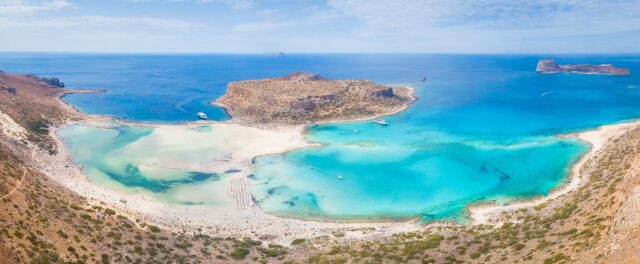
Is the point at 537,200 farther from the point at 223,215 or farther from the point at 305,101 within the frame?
the point at 305,101

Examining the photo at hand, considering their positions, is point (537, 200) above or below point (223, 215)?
above

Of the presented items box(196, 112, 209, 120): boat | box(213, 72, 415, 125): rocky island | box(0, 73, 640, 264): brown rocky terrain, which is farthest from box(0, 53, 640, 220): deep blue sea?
box(0, 73, 640, 264): brown rocky terrain

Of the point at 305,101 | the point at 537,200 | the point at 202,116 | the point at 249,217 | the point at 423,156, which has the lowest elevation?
the point at 249,217

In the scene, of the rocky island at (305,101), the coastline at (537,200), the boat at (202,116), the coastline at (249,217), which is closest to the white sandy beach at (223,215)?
the coastline at (249,217)

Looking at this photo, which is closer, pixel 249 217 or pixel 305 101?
pixel 249 217

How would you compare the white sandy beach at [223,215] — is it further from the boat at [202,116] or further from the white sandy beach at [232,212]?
the boat at [202,116]

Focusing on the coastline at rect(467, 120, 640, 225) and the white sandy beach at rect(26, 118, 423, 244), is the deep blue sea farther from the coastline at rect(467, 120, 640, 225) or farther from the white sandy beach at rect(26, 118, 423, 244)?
the white sandy beach at rect(26, 118, 423, 244)

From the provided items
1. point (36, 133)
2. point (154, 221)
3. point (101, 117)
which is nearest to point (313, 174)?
point (154, 221)

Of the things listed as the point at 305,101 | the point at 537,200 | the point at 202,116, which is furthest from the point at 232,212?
the point at 305,101

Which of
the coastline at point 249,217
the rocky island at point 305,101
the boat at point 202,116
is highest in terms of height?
the rocky island at point 305,101
